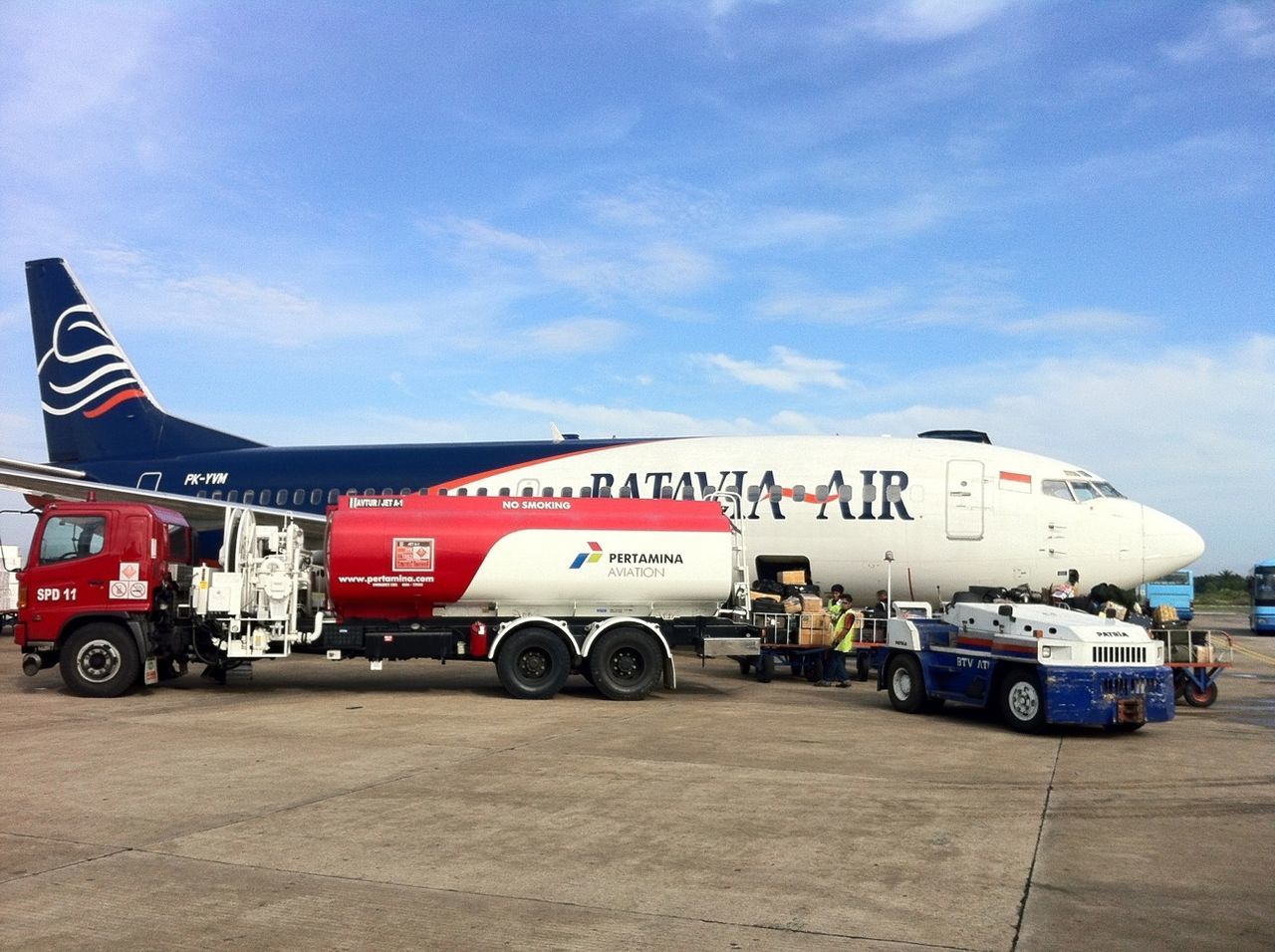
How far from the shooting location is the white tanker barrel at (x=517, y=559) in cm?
1590

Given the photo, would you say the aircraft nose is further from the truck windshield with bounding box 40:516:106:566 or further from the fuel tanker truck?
the truck windshield with bounding box 40:516:106:566

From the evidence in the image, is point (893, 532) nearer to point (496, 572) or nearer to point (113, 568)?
point (496, 572)

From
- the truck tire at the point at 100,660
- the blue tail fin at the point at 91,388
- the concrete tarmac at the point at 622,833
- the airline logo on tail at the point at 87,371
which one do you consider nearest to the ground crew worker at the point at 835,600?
the concrete tarmac at the point at 622,833

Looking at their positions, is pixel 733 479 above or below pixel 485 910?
above

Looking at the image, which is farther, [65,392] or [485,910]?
[65,392]

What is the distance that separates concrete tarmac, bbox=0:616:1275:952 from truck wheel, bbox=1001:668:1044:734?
403 millimetres

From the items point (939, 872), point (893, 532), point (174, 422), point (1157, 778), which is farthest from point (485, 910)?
point (174, 422)

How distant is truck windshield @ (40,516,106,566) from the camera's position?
15.8 m

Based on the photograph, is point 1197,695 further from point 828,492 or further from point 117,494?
point 117,494

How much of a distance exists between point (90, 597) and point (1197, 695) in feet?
53.6

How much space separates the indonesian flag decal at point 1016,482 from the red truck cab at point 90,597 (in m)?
14.9

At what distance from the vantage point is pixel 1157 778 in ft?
33.8

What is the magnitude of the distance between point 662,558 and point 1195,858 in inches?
379

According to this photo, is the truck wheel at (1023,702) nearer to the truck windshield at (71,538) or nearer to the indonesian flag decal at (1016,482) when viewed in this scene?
the indonesian flag decal at (1016,482)
